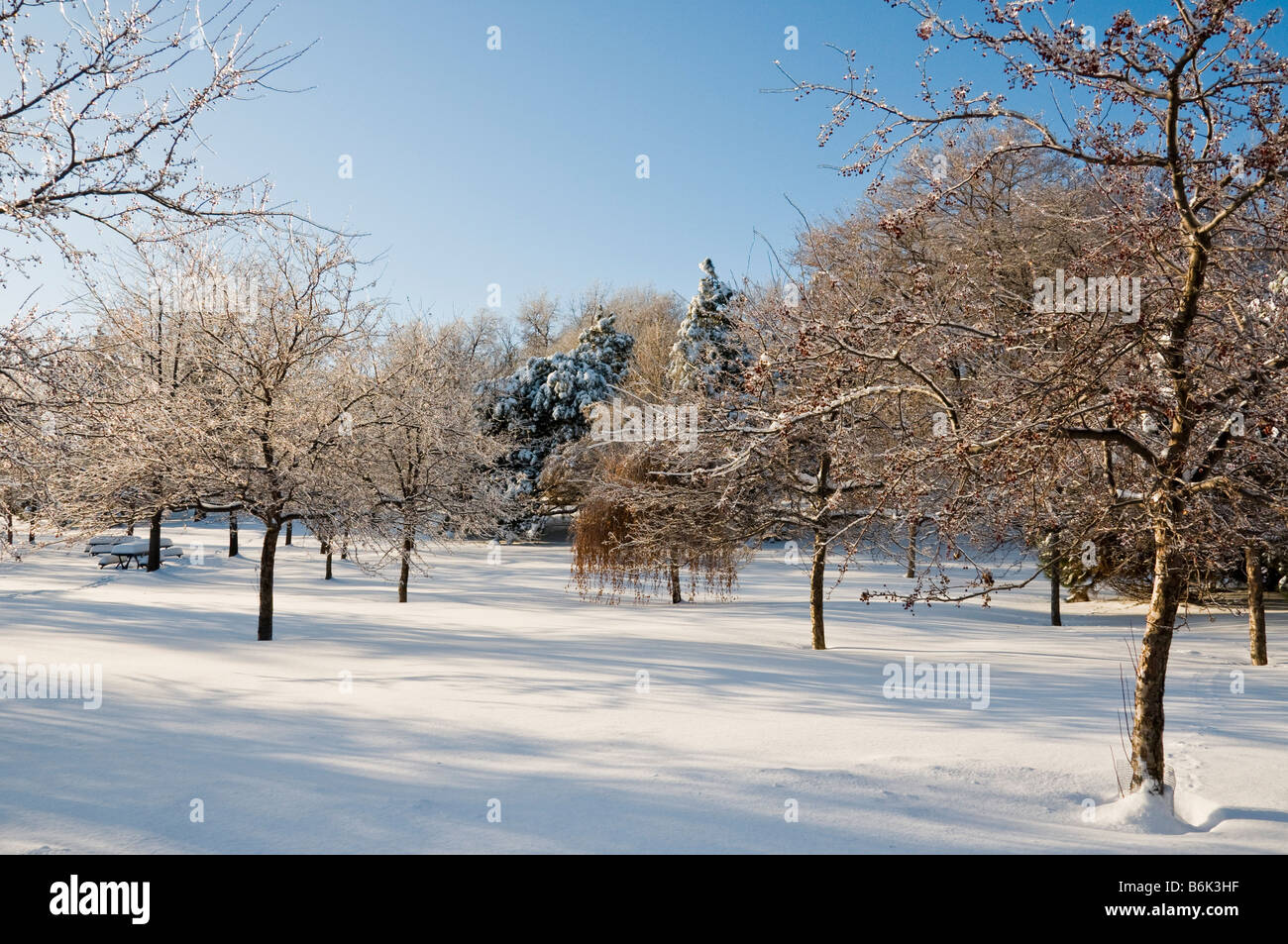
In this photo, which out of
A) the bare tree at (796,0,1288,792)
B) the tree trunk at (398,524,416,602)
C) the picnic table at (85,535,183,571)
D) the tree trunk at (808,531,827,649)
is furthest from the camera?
the picnic table at (85,535,183,571)

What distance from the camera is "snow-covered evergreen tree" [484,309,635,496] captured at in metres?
35.3

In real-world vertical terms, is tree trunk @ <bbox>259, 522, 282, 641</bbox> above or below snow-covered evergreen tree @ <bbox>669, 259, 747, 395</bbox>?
below

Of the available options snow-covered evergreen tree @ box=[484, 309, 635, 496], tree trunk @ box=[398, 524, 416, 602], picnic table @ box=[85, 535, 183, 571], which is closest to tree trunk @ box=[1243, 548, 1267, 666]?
tree trunk @ box=[398, 524, 416, 602]

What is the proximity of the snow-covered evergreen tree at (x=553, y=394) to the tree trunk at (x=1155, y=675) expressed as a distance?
1174 inches

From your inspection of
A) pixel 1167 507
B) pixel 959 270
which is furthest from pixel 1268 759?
pixel 959 270

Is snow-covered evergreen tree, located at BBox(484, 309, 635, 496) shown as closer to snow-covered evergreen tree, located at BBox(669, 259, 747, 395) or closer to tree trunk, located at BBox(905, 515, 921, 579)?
snow-covered evergreen tree, located at BBox(669, 259, 747, 395)

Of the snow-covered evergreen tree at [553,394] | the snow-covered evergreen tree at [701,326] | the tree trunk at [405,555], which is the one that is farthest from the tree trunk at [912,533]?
the snow-covered evergreen tree at [553,394]

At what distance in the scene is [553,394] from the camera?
36.0 meters

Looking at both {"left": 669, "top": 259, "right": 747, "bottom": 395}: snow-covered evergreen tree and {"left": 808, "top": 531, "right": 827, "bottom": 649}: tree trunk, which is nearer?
{"left": 808, "top": 531, "right": 827, "bottom": 649}: tree trunk

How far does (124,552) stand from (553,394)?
17.6 m

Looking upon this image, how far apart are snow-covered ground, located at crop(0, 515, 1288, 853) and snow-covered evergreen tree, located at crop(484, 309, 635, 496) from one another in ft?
67.0

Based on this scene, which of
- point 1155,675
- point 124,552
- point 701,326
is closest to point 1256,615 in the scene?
point 1155,675

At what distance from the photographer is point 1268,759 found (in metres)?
6.78
